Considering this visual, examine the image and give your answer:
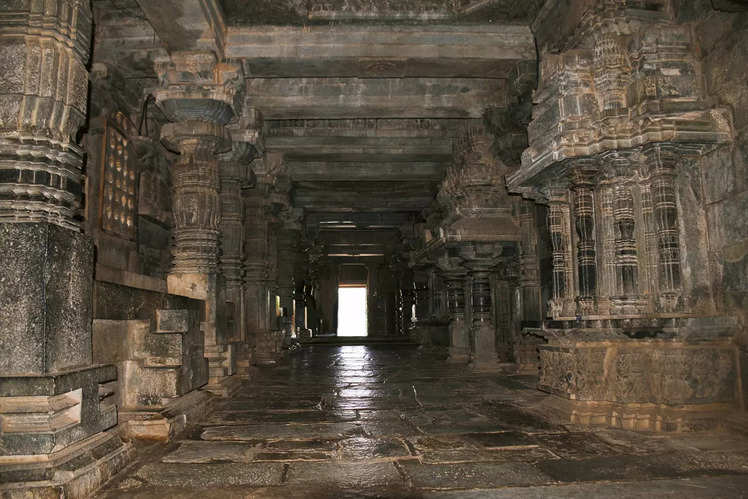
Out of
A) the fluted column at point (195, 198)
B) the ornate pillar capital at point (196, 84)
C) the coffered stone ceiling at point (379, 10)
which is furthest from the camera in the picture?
the fluted column at point (195, 198)

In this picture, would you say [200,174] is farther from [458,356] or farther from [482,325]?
[458,356]

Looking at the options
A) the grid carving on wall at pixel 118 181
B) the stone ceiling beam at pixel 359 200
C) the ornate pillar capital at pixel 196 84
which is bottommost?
the grid carving on wall at pixel 118 181

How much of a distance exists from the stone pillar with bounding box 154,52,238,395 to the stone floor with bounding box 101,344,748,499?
1.12 meters

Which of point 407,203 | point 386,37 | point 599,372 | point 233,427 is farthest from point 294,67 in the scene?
point 407,203

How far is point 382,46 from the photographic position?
6.52 metres

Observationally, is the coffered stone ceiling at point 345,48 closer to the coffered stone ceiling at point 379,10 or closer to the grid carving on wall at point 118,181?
the coffered stone ceiling at point 379,10

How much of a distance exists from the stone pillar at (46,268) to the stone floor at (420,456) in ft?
1.18

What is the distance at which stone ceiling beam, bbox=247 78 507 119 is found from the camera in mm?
7863

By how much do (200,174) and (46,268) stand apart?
403 centimetres

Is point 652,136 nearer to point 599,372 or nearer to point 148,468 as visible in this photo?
point 599,372

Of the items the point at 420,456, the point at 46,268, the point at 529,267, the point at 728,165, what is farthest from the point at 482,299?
the point at 46,268

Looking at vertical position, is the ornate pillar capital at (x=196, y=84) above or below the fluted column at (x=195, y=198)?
above

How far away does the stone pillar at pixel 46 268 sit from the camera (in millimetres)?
2838

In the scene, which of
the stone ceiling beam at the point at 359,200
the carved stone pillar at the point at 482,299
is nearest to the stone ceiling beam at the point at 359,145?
the carved stone pillar at the point at 482,299
